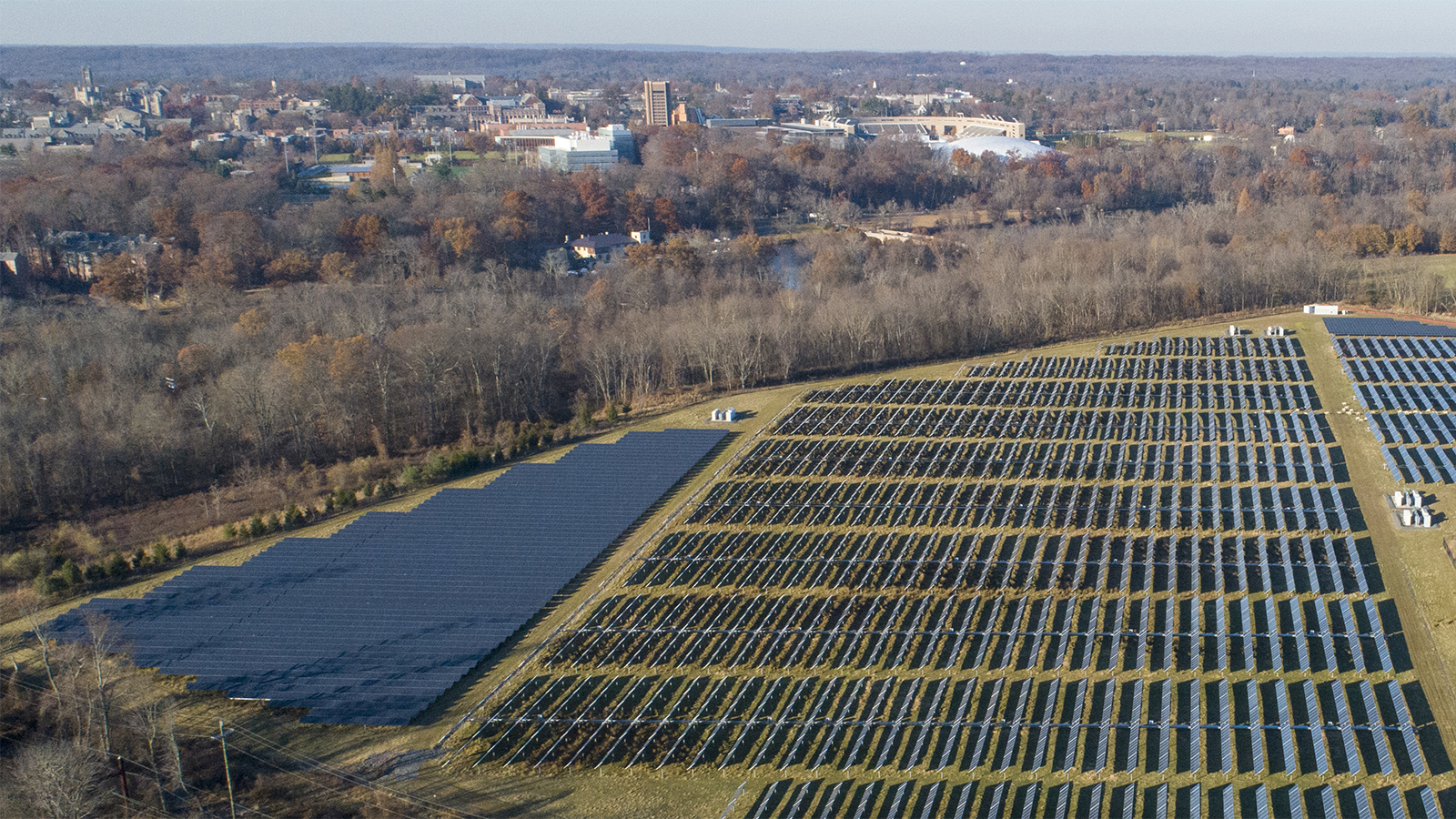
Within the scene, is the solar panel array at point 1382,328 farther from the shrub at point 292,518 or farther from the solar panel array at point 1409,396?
the shrub at point 292,518

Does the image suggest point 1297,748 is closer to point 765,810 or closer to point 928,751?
point 928,751

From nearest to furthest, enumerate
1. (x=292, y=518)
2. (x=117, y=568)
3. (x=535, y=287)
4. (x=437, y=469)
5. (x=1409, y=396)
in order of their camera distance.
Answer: (x=117, y=568) < (x=292, y=518) < (x=437, y=469) < (x=1409, y=396) < (x=535, y=287)

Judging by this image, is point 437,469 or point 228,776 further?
point 437,469

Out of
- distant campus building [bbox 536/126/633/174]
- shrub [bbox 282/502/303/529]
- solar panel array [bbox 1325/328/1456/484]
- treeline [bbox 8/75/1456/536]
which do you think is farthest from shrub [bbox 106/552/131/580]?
distant campus building [bbox 536/126/633/174]

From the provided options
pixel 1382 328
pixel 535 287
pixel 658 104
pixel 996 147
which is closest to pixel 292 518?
pixel 535 287

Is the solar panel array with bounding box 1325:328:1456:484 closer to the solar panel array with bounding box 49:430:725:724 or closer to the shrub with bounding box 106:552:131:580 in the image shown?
the solar panel array with bounding box 49:430:725:724

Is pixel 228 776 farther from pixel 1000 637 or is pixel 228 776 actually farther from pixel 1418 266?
pixel 1418 266
